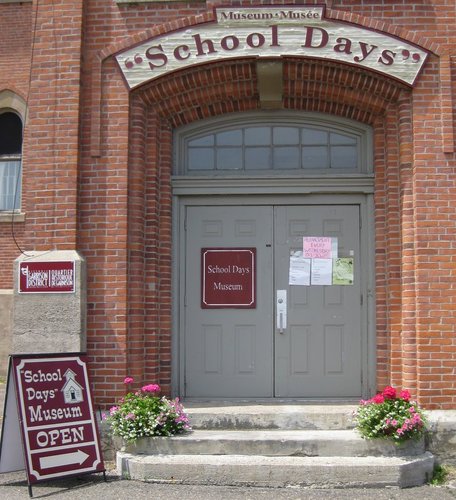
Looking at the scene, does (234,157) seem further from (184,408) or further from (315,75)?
(184,408)

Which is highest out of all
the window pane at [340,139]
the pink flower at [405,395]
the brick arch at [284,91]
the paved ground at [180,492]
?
the brick arch at [284,91]

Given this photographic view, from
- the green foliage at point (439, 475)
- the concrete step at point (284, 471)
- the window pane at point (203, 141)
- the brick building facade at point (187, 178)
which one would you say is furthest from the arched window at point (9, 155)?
the green foliage at point (439, 475)

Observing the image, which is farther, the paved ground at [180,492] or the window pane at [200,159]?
the window pane at [200,159]

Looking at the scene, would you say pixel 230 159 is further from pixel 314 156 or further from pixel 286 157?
pixel 314 156

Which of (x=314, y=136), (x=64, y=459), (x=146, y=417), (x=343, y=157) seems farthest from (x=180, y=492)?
(x=314, y=136)

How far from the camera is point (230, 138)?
783cm

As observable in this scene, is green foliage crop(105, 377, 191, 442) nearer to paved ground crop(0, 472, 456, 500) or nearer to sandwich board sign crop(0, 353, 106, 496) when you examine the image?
sandwich board sign crop(0, 353, 106, 496)

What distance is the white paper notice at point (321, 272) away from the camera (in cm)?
752

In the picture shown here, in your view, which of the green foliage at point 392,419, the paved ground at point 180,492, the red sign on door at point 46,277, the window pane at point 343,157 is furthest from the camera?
the window pane at point 343,157

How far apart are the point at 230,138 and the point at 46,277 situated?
2.78 metres

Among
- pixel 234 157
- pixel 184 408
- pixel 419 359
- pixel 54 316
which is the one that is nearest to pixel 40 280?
pixel 54 316

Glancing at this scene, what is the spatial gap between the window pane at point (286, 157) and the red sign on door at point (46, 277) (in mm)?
2748

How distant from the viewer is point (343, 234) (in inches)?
298

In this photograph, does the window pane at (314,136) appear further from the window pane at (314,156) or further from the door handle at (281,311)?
the door handle at (281,311)
